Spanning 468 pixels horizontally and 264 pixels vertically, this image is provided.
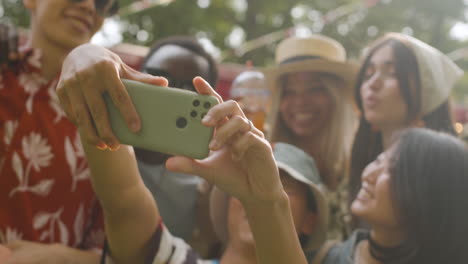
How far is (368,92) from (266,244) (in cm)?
63

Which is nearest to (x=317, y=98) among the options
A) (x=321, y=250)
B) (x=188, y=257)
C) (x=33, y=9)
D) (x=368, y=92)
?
(x=368, y=92)

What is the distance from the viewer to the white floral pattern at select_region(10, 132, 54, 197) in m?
0.88

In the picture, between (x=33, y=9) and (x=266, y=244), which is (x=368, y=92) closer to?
(x=266, y=244)

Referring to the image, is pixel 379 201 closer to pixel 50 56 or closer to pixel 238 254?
pixel 238 254

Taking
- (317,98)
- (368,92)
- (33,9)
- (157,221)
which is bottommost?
(157,221)

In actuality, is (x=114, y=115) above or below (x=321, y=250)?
above

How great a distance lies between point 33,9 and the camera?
1.05 m

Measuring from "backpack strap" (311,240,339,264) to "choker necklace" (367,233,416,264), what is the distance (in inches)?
4.7

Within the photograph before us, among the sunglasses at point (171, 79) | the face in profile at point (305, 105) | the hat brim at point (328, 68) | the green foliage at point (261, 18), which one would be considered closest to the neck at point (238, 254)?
the sunglasses at point (171, 79)

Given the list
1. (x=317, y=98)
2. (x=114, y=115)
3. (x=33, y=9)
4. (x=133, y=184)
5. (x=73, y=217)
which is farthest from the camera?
(x=317, y=98)

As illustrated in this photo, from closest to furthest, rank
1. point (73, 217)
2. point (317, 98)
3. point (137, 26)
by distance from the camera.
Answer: point (73, 217) → point (317, 98) → point (137, 26)

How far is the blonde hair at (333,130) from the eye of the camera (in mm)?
1375

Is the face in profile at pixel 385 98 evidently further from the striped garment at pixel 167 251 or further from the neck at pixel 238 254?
the striped garment at pixel 167 251

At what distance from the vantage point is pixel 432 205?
83cm
